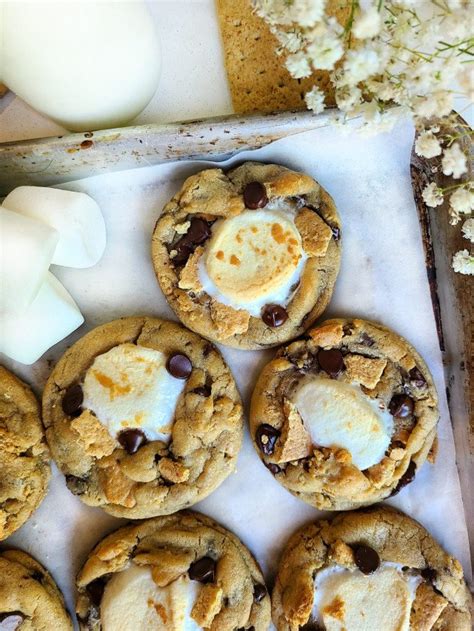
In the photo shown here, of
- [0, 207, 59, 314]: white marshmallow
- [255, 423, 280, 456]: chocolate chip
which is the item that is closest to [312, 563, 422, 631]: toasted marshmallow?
[255, 423, 280, 456]: chocolate chip

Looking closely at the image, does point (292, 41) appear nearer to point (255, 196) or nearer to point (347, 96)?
point (347, 96)

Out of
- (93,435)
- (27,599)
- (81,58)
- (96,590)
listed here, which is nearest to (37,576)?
(27,599)

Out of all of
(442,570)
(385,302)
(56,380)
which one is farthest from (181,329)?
(442,570)

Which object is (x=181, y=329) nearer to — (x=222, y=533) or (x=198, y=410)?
(x=198, y=410)

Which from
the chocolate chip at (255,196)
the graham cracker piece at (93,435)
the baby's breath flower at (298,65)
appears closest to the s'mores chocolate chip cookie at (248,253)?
the chocolate chip at (255,196)

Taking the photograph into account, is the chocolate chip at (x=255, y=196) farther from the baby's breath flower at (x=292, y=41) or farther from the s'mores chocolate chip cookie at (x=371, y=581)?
the s'mores chocolate chip cookie at (x=371, y=581)
